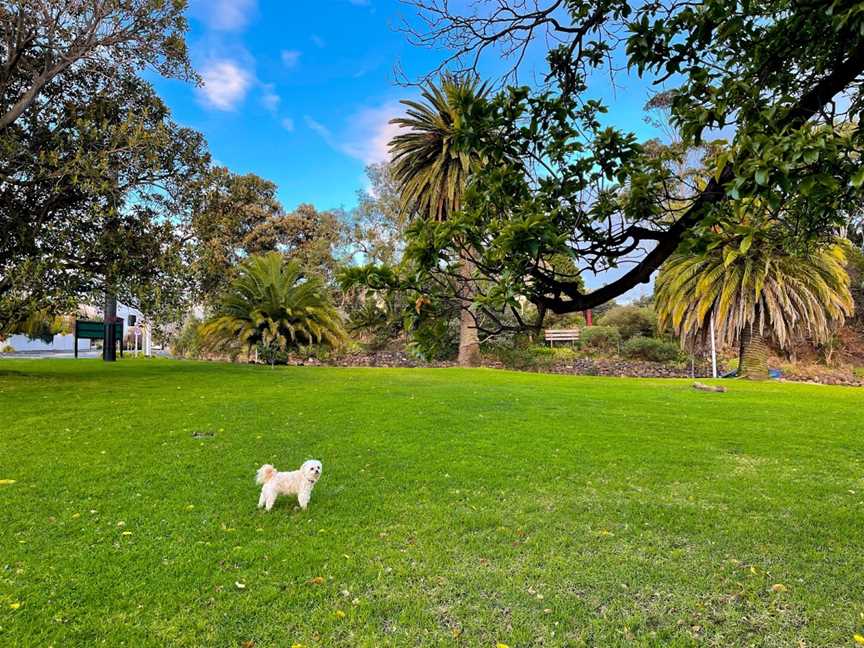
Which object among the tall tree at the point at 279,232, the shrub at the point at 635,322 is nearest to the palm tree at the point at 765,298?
the shrub at the point at 635,322

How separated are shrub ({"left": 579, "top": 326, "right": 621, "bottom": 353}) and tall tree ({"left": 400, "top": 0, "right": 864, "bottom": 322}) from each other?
20.4 metres

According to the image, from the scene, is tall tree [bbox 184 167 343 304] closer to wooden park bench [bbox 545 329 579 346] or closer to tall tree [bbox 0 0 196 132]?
wooden park bench [bbox 545 329 579 346]

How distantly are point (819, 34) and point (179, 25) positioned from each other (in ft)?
33.8

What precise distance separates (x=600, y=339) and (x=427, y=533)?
67.1 ft

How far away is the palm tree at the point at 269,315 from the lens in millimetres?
16500

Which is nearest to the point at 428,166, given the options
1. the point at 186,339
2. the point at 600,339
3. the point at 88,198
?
the point at 600,339

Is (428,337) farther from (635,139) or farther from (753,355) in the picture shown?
(753,355)

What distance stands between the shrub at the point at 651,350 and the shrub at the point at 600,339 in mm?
743

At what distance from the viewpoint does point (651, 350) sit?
67.8ft

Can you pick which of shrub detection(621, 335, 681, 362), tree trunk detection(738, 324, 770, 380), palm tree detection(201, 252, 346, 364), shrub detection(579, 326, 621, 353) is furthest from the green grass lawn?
shrub detection(579, 326, 621, 353)

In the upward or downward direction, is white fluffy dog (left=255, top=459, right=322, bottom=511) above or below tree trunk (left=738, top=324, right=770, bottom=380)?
below

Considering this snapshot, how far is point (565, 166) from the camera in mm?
2443

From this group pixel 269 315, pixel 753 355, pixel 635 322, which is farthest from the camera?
pixel 635 322

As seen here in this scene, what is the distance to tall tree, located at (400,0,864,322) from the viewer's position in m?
1.96
